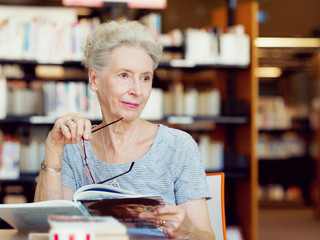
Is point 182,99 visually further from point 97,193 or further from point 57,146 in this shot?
point 97,193

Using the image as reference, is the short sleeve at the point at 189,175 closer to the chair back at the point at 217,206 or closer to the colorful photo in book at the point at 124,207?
the chair back at the point at 217,206

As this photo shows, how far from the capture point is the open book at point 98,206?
1220 mm

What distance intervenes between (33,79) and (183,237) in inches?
141

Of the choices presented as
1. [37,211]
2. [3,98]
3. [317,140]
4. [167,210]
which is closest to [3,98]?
[3,98]

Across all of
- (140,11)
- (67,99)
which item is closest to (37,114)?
(67,99)

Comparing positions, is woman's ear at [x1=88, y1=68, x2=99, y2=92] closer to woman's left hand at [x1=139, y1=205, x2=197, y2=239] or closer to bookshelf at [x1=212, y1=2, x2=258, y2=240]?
woman's left hand at [x1=139, y1=205, x2=197, y2=239]

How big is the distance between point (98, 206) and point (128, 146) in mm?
652

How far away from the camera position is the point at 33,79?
15.6ft

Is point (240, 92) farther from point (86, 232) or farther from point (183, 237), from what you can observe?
point (86, 232)

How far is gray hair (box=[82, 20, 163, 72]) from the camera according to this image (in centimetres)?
181

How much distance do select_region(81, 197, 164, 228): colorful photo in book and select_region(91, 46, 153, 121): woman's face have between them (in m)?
0.60

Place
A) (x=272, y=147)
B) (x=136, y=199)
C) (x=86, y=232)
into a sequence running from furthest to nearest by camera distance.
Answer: (x=272, y=147), (x=136, y=199), (x=86, y=232)

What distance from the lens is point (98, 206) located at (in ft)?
4.09

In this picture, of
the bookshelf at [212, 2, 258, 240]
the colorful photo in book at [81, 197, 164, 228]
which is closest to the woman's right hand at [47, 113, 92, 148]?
the colorful photo in book at [81, 197, 164, 228]
